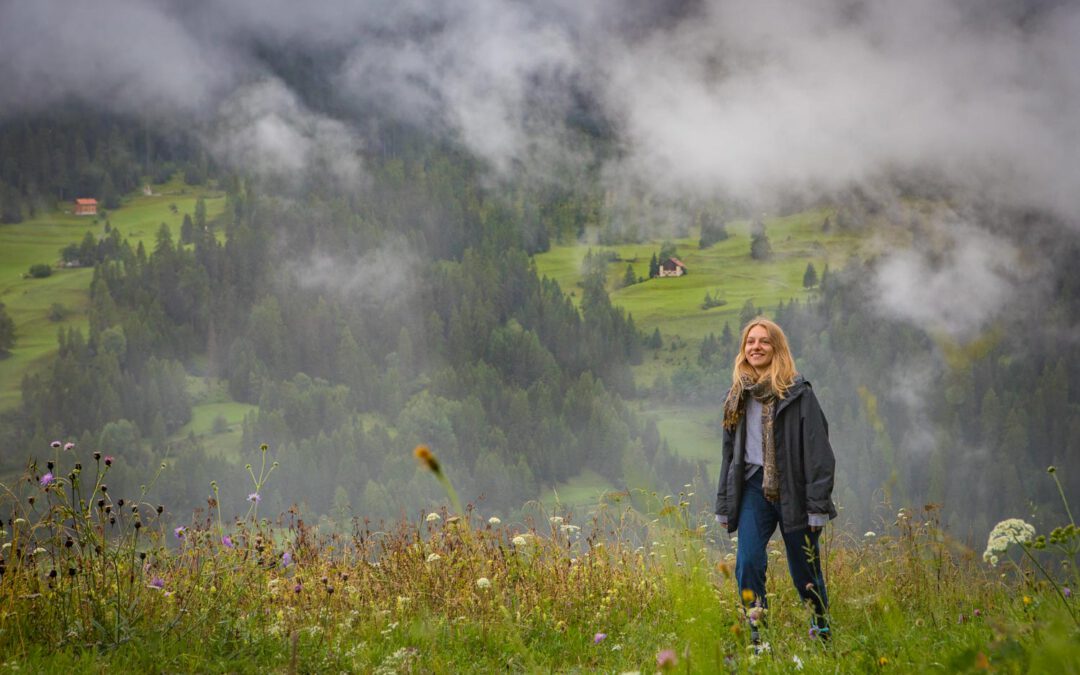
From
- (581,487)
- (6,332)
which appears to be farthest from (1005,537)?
(6,332)

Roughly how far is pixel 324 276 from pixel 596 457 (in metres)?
78.5

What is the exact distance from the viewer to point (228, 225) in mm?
174375

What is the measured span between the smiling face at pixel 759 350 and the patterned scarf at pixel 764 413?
8cm

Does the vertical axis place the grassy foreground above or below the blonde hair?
below

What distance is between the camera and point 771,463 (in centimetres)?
482

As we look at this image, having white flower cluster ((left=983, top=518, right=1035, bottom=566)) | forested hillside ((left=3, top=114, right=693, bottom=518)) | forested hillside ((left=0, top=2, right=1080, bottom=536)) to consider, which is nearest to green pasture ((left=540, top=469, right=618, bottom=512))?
forested hillside ((left=0, top=2, right=1080, bottom=536))

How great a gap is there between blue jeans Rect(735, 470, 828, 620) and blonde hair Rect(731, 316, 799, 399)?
52 centimetres

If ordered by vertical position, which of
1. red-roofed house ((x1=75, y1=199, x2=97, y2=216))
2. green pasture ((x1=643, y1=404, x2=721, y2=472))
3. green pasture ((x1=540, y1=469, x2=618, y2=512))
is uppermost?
red-roofed house ((x1=75, y1=199, x2=97, y2=216))

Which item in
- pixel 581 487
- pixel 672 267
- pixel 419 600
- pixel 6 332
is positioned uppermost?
pixel 419 600

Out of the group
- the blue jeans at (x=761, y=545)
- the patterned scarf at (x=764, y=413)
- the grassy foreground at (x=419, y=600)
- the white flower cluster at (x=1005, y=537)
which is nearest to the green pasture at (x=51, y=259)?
the grassy foreground at (x=419, y=600)

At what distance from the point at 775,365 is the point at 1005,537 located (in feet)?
7.12

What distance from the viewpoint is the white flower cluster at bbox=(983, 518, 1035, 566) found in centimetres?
270

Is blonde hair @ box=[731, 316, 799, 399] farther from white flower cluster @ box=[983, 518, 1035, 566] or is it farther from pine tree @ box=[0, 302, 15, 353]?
pine tree @ box=[0, 302, 15, 353]

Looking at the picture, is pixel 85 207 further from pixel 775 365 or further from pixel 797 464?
pixel 797 464
